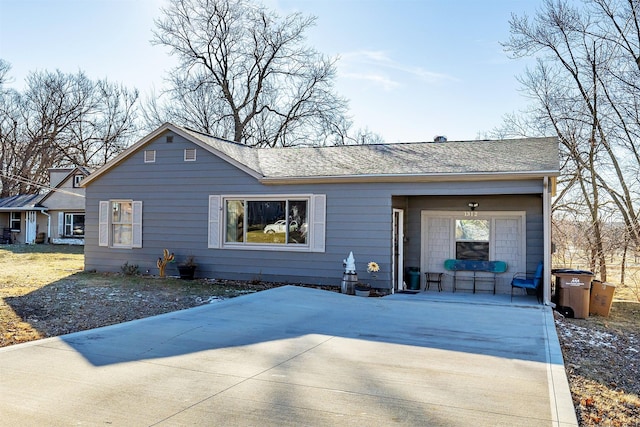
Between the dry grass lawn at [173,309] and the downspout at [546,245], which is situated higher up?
the downspout at [546,245]

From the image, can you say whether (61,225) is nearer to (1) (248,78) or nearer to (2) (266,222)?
(1) (248,78)

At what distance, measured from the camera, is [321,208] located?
37.8 ft

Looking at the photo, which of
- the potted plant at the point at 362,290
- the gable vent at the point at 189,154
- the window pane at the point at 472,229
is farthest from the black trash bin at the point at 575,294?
the gable vent at the point at 189,154

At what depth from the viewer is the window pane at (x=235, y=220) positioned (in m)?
12.4

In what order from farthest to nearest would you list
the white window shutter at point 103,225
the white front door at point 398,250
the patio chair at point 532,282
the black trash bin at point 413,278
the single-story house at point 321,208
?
the white window shutter at point 103,225, the black trash bin at point 413,278, the white front door at point 398,250, the single-story house at point 321,208, the patio chair at point 532,282

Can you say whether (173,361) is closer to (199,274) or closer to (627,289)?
(199,274)

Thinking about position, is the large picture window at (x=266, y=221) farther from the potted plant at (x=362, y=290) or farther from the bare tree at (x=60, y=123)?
the bare tree at (x=60, y=123)

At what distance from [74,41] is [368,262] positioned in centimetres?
1216

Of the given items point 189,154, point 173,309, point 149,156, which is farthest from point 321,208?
point 149,156

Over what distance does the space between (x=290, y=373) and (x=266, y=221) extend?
773 cm

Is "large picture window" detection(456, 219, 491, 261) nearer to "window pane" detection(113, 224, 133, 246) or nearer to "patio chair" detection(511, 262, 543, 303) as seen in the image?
"patio chair" detection(511, 262, 543, 303)

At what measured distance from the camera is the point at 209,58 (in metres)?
29.6

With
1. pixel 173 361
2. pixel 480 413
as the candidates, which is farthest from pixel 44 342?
pixel 480 413

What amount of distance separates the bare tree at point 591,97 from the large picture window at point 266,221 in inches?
347
